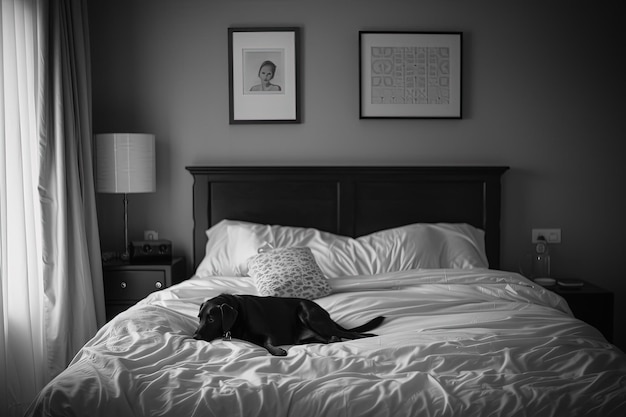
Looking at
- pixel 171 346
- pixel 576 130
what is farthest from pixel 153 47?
pixel 576 130

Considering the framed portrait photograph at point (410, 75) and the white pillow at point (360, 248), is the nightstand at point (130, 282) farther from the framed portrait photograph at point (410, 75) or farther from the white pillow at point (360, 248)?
the framed portrait photograph at point (410, 75)

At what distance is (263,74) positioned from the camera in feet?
12.7

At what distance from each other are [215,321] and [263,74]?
2044 millimetres

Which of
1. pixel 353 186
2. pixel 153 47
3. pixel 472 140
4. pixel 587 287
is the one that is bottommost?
pixel 587 287

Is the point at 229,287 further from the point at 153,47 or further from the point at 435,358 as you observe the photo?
the point at 153,47

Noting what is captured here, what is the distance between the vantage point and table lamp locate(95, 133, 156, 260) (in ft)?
11.8

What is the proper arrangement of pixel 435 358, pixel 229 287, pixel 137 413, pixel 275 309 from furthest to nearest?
pixel 229 287, pixel 275 309, pixel 435 358, pixel 137 413

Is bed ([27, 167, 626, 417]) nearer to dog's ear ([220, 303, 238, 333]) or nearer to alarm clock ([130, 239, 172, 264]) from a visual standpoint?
dog's ear ([220, 303, 238, 333])

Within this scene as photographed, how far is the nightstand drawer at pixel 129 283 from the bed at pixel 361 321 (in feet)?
1.00

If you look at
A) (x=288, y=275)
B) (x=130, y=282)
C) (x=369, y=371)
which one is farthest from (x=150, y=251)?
(x=369, y=371)

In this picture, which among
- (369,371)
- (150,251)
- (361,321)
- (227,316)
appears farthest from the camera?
(150,251)

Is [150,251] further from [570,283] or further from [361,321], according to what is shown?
[570,283]

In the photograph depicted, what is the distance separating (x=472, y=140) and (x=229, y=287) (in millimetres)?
Result: 1833

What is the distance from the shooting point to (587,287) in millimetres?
3670
